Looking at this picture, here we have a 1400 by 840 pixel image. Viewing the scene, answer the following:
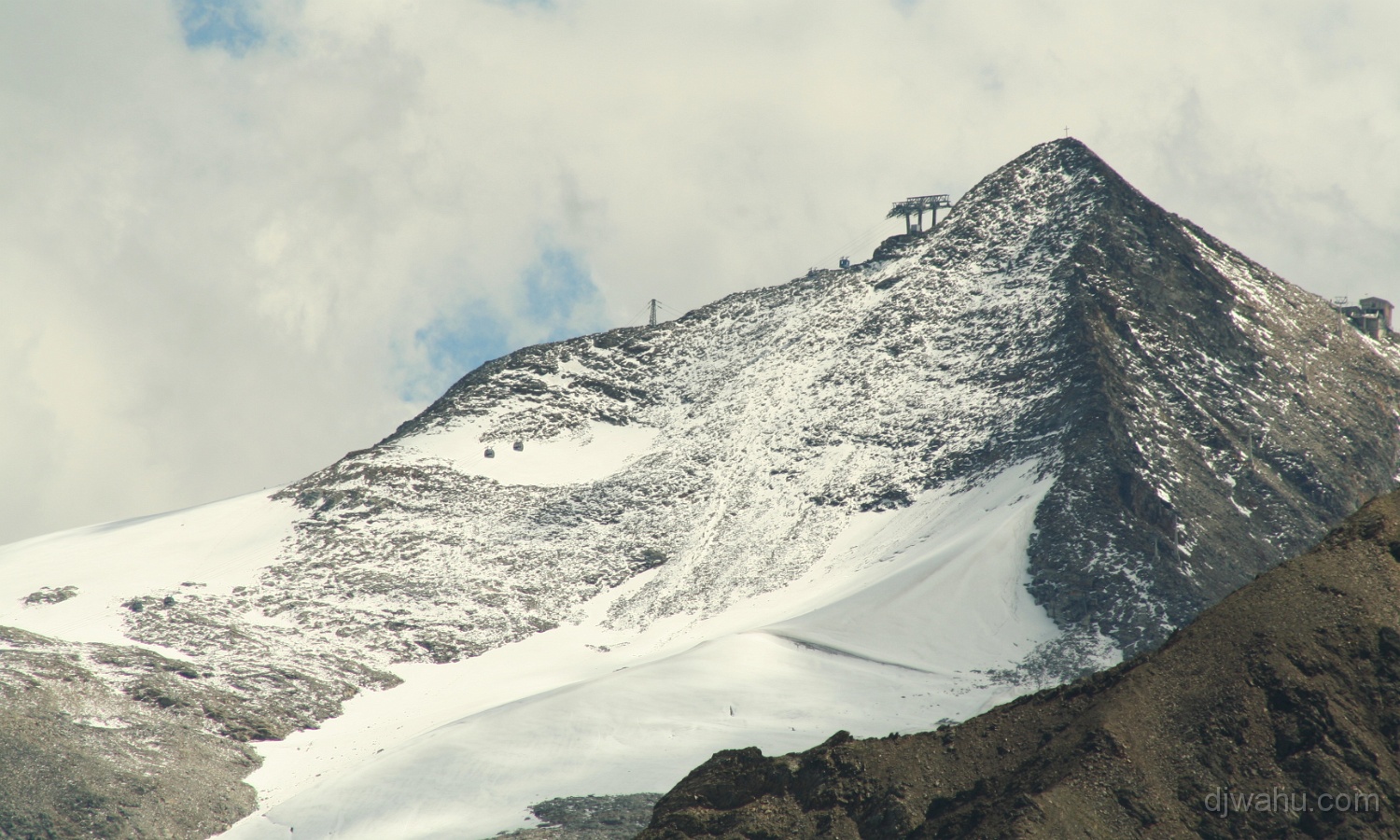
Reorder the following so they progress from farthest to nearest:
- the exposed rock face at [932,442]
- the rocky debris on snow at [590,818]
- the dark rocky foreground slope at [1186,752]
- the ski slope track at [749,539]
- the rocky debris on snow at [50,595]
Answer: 1. the exposed rock face at [932,442]
2. the rocky debris on snow at [50,595]
3. the ski slope track at [749,539]
4. the rocky debris on snow at [590,818]
5. the dark rocky foreground slope at [1186,752]

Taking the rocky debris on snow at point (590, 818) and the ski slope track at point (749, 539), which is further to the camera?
the ski slope track at point (749, 539)

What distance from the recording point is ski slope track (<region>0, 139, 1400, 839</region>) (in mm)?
114188

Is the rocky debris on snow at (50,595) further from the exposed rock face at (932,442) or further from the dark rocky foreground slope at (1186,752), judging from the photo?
the dark rocky foreground slope at (1186,752)

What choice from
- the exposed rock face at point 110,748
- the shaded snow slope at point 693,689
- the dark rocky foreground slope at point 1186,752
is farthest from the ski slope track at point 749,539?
the dark rocky foreground slope at point 1186,752

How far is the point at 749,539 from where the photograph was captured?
153 metres

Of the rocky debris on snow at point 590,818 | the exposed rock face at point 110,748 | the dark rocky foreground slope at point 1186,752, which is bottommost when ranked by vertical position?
the rocky debris on snow at point 590,818

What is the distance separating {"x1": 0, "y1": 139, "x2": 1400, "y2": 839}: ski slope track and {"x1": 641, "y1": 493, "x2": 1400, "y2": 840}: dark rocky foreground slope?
5354 cm

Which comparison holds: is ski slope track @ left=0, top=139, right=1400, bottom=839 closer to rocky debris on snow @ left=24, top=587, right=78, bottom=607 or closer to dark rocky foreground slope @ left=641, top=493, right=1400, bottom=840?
rocky debris on snow @ left=24, top=587, right=78, bottom=607

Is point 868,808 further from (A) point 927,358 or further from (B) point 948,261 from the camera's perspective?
(B) point 948,261

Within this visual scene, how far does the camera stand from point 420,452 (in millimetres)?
174500

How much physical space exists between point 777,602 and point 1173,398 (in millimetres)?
49193

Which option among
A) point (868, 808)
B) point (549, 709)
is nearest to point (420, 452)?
point (549, 709)

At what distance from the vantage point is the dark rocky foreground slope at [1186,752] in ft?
139

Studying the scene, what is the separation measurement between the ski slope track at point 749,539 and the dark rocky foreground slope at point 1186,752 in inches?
2108
